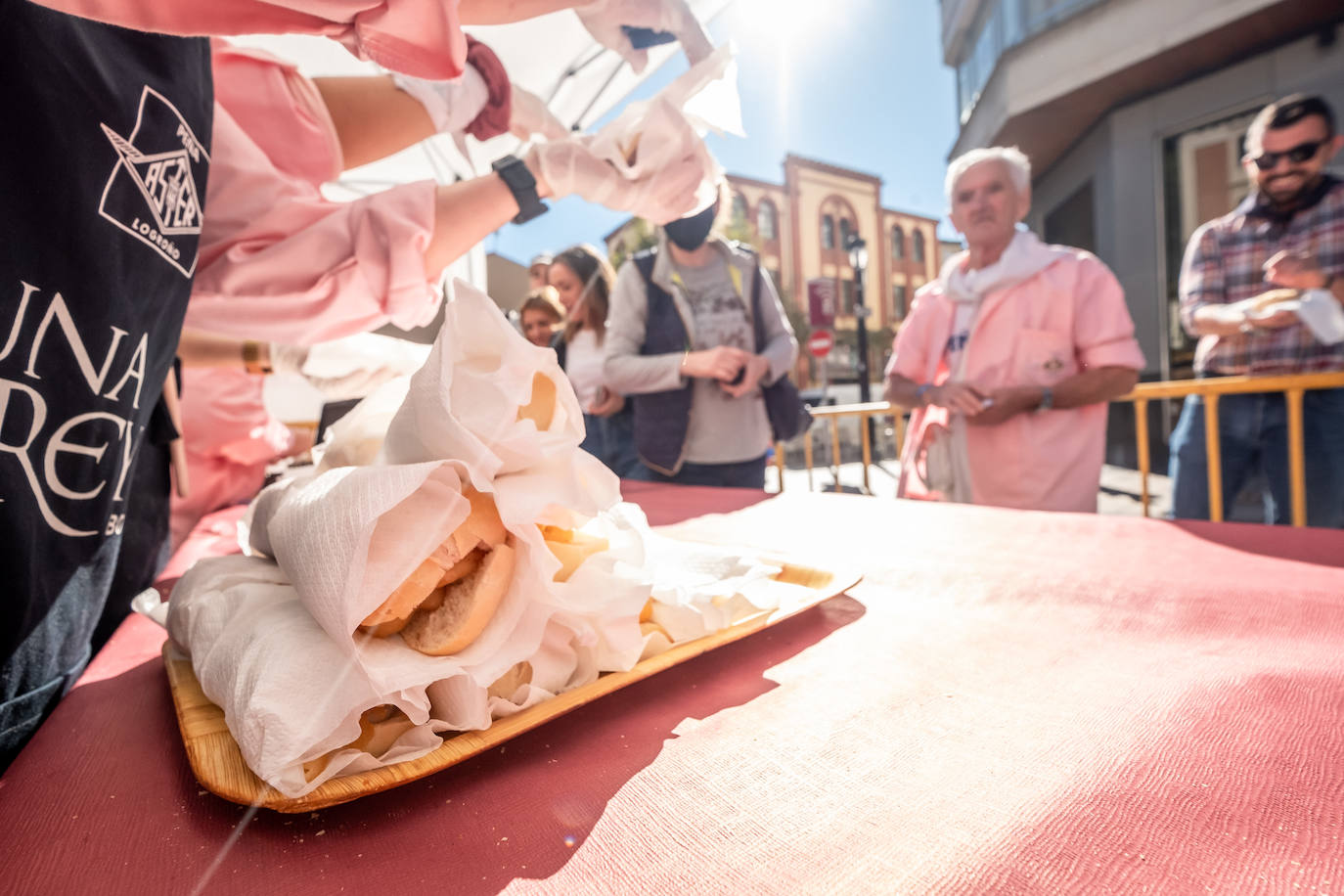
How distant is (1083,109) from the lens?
261 inches

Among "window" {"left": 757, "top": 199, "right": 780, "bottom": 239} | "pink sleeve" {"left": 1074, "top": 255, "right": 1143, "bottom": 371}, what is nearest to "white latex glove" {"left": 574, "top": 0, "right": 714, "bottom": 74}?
"pink sleeve" {"left": 1074, "top": 255, "right": 1143, "bottom": 371}

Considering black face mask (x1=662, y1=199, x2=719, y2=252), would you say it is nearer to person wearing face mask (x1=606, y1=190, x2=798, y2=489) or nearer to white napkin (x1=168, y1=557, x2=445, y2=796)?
person wearing face mask (x1=606, y1=190, x2=798, y2=489)

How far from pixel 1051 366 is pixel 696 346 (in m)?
1.03

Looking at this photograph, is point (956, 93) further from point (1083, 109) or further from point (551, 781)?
point (551, 781)

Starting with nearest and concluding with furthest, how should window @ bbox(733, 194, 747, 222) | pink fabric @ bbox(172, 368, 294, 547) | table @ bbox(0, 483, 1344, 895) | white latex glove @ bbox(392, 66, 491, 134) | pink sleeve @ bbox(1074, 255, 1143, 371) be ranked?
table @ bbox(0, 483, 1344, 895) < white latex glove @ bbox(392, 66, 491, 134) < pink fabric @ bbox(172, 368, 294, 547) < pink sleeve @ bbox(1074, 255, 1143, 371) < window @ bbox(733, 194, 747, 222)

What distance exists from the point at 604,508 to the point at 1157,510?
17.9ft

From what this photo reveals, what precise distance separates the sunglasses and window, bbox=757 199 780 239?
19.8 metres

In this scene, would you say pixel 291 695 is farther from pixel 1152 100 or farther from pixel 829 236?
pixel 829 236

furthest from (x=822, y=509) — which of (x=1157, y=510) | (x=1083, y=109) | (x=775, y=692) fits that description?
(x=1083, y=109)

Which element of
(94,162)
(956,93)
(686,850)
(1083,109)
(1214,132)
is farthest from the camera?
(956,93)

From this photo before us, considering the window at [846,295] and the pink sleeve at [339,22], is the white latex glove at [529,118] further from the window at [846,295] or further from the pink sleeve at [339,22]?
the window at [846,295]

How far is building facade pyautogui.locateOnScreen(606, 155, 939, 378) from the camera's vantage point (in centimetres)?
2098

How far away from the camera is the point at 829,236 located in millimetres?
22078

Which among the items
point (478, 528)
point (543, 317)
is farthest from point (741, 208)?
point (478, 528)
